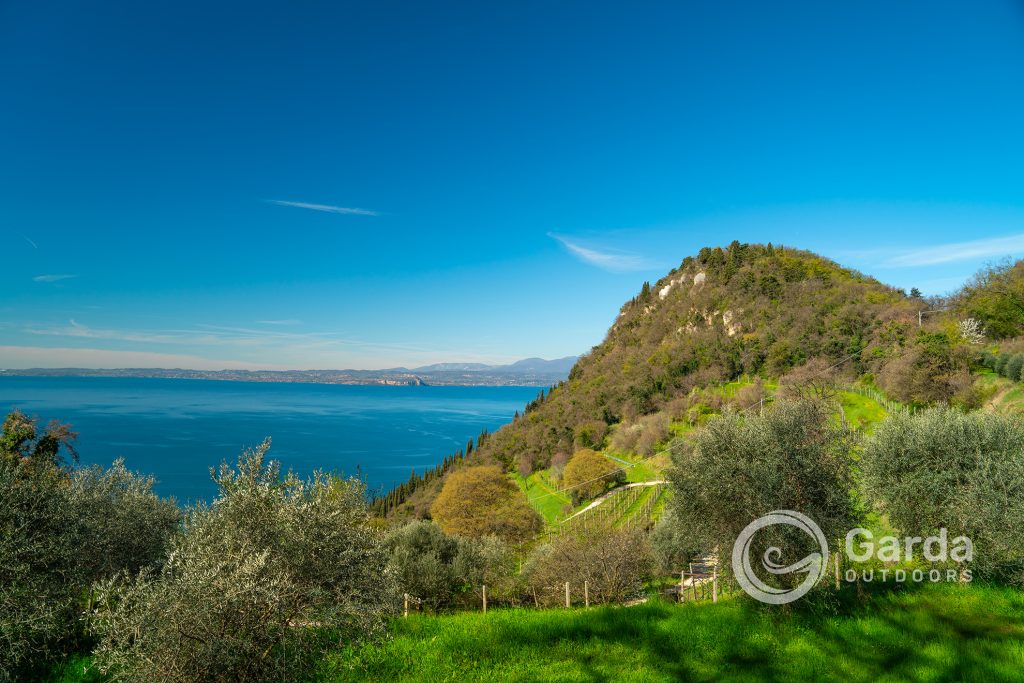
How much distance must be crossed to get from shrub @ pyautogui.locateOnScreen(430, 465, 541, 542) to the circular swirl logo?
29.7m

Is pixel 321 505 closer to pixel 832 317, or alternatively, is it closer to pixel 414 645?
pixel 414 645

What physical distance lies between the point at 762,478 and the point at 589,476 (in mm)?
53667

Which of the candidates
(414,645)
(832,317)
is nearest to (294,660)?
(414,645)

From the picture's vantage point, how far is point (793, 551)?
1191cm

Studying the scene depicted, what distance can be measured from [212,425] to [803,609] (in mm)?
218826

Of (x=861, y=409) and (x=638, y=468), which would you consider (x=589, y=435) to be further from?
(x=861, y=409)

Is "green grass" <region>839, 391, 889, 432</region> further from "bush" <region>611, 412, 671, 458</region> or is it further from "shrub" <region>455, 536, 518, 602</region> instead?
"shrub" <region>455, 536, 518, 602</region>

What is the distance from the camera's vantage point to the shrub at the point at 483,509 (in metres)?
41.4

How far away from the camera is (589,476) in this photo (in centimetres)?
6397

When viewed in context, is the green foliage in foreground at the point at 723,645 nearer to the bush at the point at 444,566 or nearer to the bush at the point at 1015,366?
the bush at the point at 444,566

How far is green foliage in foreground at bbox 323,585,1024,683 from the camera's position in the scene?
9969mm

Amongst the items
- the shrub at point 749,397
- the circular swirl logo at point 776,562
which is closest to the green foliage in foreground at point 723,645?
the circular swirl logo at point 776,562

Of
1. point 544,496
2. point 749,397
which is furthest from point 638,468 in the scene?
point 749,397

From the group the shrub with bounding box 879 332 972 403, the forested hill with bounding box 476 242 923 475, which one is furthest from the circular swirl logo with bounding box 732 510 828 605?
the forested hill with bounding box 476 242 923 475
